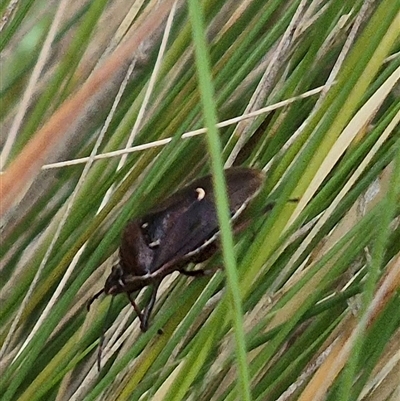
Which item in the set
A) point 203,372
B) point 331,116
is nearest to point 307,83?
point 331,116

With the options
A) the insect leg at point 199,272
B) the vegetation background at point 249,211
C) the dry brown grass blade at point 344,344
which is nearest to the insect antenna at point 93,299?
the vegetation background at point 249,211

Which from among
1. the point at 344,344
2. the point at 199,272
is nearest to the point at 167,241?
the point at 199,272

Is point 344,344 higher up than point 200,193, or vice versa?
point 200,193

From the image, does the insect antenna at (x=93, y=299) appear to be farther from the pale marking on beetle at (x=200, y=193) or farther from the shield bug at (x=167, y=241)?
the pale marking on beetle at (x=200, y=193)

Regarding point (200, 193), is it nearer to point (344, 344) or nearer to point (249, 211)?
point (249, 211)

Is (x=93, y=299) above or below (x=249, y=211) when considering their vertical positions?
below

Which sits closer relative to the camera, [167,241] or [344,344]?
[344,344]

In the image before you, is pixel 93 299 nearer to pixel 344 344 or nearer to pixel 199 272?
pixel 199 272
